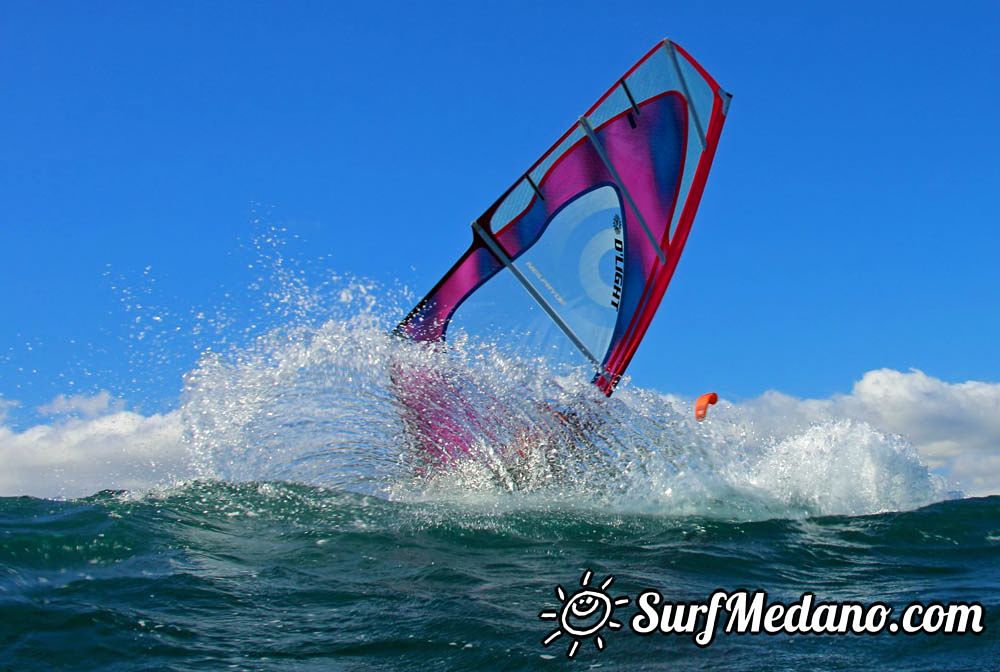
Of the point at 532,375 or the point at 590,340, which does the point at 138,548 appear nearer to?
the point at 532,375

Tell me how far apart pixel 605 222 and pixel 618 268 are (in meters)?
0.53

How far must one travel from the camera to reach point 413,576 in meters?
4.46

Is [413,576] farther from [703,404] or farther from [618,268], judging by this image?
[618,268]

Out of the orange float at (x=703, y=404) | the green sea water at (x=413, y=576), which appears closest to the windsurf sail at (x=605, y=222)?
the orange float at (x=703, y=404)

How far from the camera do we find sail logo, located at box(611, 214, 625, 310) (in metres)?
8.97

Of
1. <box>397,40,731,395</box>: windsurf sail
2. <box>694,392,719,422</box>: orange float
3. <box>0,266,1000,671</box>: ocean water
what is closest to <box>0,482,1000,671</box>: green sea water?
<box>0,266,1000,671</box>: ocean water

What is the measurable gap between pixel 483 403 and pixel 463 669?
184 inches

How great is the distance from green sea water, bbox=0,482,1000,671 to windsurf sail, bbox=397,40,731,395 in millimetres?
2610

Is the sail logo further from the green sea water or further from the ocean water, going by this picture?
the green sea water

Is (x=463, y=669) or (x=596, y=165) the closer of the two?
(x=463, y=669)

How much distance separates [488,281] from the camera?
29.0 ft

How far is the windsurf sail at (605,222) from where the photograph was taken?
852 centimetres

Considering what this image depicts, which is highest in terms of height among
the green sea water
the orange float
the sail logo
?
the sail logo

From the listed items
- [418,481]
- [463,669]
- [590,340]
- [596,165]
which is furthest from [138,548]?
[596,165]
